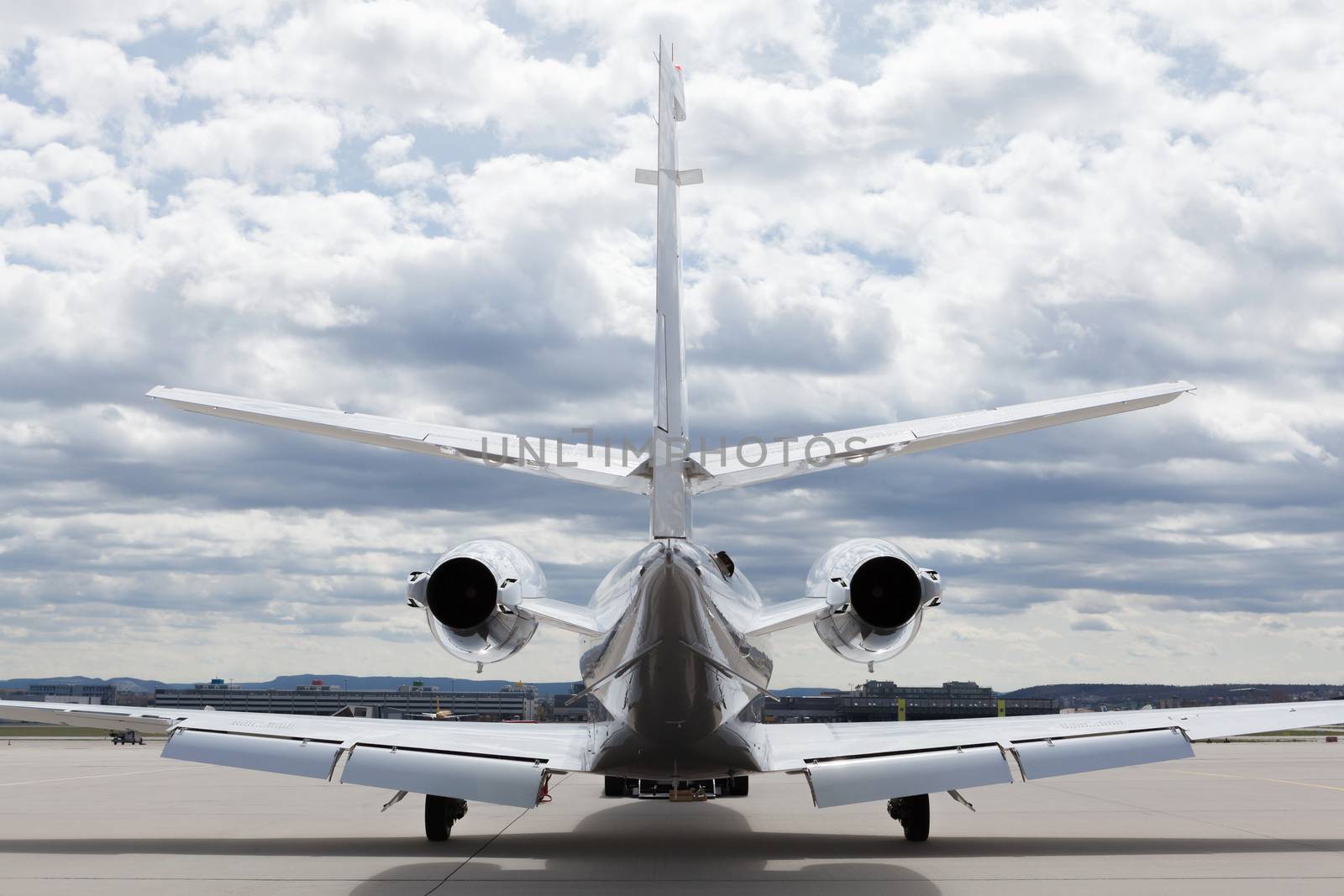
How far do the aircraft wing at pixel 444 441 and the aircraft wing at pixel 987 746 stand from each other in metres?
3.66

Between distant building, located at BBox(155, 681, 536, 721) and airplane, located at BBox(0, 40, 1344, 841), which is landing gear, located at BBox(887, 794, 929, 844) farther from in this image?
distant building, located at BBox(155, 681, 536, 721)

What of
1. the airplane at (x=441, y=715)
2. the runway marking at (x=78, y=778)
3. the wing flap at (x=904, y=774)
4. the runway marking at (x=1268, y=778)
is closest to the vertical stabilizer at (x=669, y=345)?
the wing flap at (x=904, y=774)

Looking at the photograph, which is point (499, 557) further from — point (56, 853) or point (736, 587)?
point (56, 853)

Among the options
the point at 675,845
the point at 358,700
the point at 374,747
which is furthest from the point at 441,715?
the point at 358,700

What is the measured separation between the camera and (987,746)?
12.3 m

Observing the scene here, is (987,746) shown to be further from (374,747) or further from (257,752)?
(257,752)

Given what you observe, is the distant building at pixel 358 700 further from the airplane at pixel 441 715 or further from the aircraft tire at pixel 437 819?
the aircraft tire at pixel 437 819

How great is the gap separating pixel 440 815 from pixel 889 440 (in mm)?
8019

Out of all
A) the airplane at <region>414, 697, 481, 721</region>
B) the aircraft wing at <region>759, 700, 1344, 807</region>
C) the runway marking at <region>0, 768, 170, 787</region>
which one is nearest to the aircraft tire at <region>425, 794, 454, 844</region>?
the aircraft wing at <region>759, 700, 1344, 807</region>

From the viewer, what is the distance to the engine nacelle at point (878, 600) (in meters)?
10.9

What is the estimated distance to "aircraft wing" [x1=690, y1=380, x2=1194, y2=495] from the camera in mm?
10203

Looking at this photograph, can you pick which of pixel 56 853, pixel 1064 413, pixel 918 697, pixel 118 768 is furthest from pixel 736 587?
pixel 918 697

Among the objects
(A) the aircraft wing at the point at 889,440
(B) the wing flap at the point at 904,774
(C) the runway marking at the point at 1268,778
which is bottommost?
(C) the runway marking at the point at 1268,778

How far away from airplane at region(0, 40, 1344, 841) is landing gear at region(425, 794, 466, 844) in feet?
4.66
